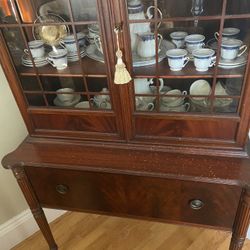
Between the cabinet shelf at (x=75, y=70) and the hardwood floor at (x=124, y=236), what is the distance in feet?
2.98

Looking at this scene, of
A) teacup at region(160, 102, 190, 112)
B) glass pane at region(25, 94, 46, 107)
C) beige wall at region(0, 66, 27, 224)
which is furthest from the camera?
beige wall at region(0, 66, 27, 224)

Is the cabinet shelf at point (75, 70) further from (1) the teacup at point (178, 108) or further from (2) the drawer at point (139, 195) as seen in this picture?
(2) the drawer at point (139, 195)

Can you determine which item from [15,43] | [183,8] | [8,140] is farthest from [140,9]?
[8,140]

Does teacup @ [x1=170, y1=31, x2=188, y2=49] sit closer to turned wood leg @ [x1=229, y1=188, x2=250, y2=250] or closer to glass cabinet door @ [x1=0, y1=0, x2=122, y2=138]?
glass cabinet door @ [x1=0, y1=0, x2=122, y2=138]

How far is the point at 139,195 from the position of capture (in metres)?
1.00

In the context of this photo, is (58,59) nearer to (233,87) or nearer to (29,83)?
(29,83)

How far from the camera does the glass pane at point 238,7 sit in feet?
2.42

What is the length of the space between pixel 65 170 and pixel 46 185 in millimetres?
137

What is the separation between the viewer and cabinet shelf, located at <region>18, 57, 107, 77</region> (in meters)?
0.93

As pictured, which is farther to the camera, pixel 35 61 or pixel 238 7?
pixel 35 61

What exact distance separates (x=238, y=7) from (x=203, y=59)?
166 mm

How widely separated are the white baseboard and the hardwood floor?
0.03 meters

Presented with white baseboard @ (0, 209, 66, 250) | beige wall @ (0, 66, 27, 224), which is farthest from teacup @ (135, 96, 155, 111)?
white baseboard @ (0, 209, 66, 250)

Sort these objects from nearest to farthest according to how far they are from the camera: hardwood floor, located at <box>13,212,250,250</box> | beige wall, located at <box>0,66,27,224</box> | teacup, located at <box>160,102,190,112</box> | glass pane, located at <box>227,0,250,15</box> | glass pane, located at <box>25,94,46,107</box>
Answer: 1. glass pane, located at <box>227,0,250,15</box>
2. teacup, located at <box>160,102,190,112</box>
3. glass pane, located at <box>25,94,46,107</box>
4. beige wall, located at <box>0,66,27,224</box>
5. hardwood floor, located at <box>13,212,250,250</box>
